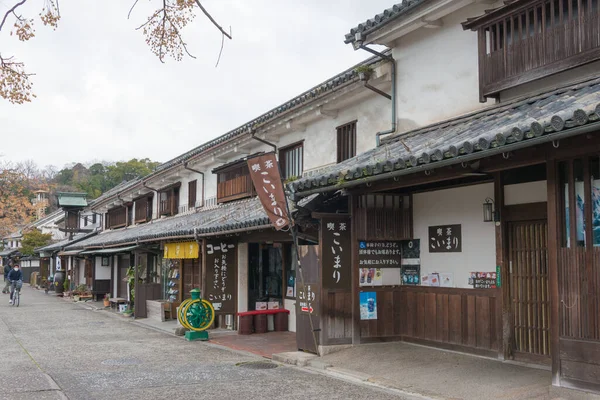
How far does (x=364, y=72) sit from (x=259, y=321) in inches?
301

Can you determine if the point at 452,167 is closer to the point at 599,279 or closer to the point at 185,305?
the point at 599,279

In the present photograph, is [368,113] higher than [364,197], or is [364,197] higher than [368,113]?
[368,113]

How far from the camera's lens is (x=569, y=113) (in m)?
6.08

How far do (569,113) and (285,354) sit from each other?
758 centimetres

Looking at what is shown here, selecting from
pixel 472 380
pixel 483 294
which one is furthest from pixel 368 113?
pixel 472 380

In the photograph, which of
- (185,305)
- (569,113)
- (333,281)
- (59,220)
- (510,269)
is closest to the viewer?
(569,113)

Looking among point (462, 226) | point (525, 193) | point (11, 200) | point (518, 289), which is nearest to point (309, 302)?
point (462, 226)

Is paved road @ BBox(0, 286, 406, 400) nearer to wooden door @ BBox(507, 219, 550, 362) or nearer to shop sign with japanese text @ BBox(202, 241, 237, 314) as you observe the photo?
shop sign with japanese text @ BBox(202, 241, 237, 314)

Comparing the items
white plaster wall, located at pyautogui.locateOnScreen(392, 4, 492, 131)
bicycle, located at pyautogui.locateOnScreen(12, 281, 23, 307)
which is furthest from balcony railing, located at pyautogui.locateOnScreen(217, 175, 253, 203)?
bicycle, located at pyautogui.locateOnScreen(12, 281, 23, 307)

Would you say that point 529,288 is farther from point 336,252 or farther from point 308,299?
point 308,299

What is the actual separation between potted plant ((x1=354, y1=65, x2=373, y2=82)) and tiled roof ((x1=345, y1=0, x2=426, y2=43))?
0.66m

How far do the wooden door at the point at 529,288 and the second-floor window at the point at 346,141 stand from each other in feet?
16.8

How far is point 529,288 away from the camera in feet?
29.8

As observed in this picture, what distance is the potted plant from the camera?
11973 millimetres
